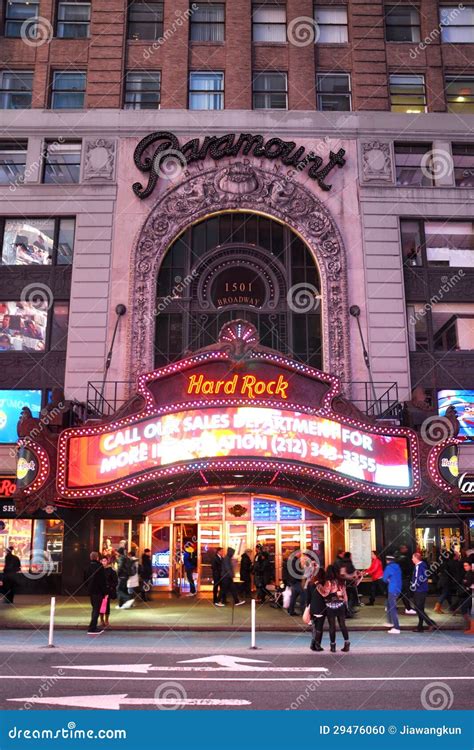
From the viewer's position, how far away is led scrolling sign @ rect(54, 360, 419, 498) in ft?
59.4

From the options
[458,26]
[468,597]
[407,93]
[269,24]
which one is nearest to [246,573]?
[468,597]

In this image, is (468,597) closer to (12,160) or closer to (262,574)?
(262,574)

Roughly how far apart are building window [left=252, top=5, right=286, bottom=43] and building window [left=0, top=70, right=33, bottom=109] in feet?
31.4

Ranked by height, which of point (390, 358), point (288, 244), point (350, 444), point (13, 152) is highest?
point (13, 152)

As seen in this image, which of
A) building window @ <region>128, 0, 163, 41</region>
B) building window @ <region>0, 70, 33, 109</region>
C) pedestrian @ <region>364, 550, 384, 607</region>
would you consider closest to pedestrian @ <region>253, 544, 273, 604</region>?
pedestrian @ <region>364, 550, 384, 607</region>

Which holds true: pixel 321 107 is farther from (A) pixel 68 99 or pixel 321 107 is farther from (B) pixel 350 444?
(B) pixel 350 444

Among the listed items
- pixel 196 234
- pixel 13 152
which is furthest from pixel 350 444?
pixel 13 152

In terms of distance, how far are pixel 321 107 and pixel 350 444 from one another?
15655 mm

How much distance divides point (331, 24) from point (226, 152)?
26.3 feet

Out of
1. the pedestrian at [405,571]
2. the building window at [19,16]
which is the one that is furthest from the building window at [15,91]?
the pedestrian at [405,571]

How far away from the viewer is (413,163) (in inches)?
1081

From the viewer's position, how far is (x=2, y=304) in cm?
2564

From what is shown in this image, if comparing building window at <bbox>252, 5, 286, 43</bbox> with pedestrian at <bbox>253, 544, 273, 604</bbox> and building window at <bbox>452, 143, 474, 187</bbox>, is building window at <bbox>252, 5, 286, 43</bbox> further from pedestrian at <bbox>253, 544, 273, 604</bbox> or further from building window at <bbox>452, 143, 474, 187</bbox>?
pedestrian at <bbox>253, 544, 273, 604</bbox>

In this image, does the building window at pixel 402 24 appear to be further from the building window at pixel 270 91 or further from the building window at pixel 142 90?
the building window at pixel 142 90
